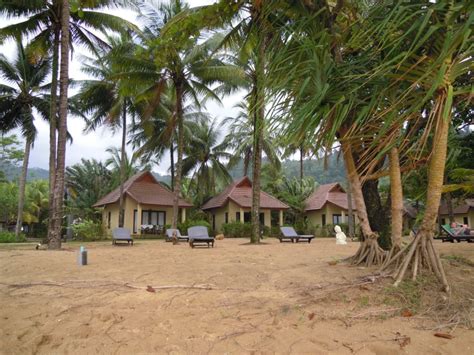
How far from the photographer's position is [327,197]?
107 ft

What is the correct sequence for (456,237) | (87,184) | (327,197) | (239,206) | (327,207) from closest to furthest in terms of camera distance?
(456,237) → (239,206) → (327,197) → (327,207) → (87,184)

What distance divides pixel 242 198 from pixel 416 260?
2551 centimetres

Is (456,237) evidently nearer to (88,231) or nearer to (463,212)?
(88,231)

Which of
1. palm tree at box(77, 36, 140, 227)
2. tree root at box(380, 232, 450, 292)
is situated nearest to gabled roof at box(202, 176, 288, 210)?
palm tree at box(77, 36, 140, 227)

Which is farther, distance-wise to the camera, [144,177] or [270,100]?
[144,177]

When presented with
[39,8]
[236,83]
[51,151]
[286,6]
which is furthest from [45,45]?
[286,6]

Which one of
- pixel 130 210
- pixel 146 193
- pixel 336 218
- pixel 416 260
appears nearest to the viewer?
pixel 416 260

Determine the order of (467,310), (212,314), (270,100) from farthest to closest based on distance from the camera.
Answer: (270,100), (212,314), (467,310)

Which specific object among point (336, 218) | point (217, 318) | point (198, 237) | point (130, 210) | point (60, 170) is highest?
point (60, 170)

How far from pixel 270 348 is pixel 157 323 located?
1308 mm

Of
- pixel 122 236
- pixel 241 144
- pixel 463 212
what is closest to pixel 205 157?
pixel 241 144

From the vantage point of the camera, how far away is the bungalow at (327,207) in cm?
3259

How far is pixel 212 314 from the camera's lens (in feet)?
14.0

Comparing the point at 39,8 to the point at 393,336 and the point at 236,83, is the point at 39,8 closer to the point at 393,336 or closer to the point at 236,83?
the point at 236,83
